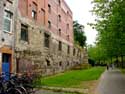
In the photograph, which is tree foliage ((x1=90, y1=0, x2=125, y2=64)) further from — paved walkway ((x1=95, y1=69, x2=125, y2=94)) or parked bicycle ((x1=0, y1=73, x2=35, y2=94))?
parked bicycle ((x1=0, y1=73, x2=35, y2=94))

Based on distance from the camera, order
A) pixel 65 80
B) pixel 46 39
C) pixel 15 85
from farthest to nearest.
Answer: pixel 46 39
pixel 65 80
pixel 15 85

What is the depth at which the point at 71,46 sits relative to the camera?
65750 millimetres

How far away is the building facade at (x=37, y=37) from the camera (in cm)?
2894

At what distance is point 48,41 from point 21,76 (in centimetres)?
2712

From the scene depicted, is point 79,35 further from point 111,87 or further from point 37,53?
point 111,87

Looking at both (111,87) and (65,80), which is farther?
(65,80)

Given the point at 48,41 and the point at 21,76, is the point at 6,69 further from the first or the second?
the point at 48,41

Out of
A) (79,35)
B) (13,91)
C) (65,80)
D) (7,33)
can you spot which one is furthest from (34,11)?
(79,35)

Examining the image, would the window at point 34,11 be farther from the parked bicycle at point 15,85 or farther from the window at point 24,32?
the parked bicycle at point 15,85

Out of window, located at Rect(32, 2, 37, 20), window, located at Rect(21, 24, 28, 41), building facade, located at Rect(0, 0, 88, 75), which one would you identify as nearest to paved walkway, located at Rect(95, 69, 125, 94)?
building facade, located at Rect(0, 0, 88, 75)

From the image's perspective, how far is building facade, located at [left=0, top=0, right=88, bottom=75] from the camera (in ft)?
94.9

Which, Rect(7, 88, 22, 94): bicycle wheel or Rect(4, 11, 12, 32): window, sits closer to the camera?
Rect(7, 88, 22, 94): bicycle wheel

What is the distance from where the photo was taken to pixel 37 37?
36938mm

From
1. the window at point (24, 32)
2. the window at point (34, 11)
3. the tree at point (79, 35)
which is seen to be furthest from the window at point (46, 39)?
the tree at point (79, 35)
